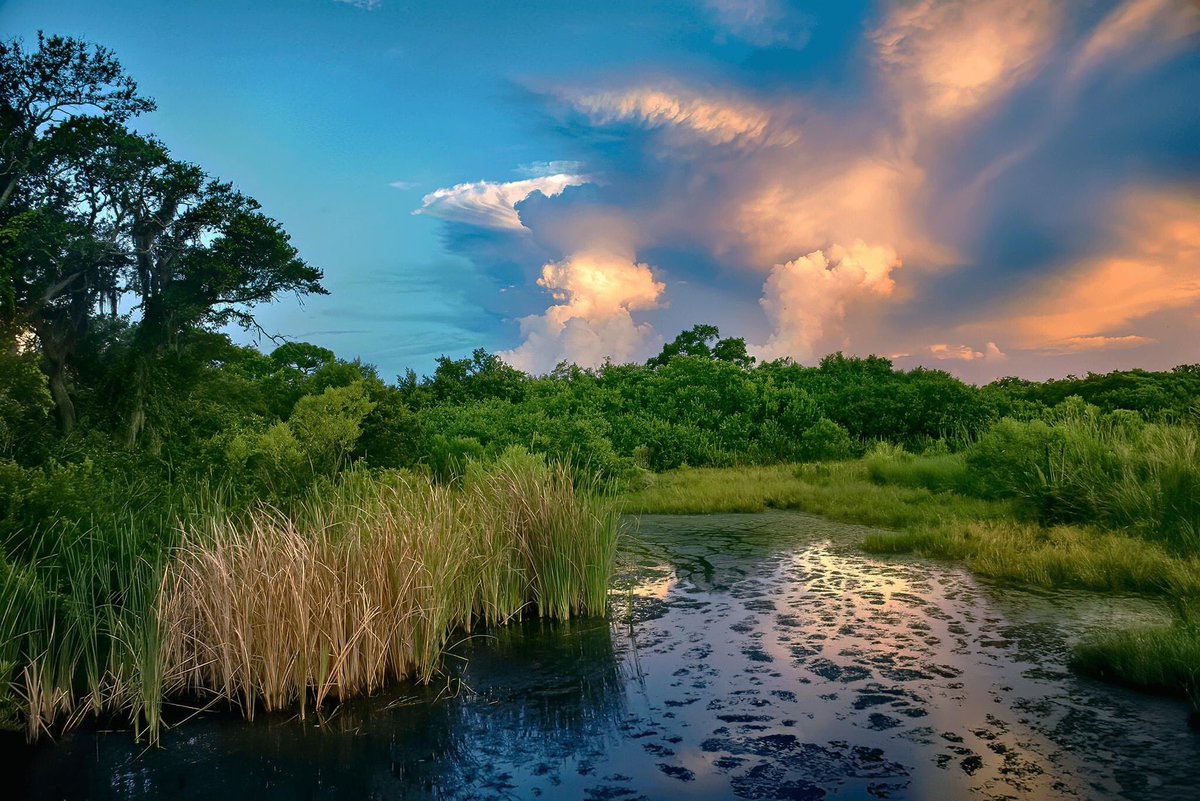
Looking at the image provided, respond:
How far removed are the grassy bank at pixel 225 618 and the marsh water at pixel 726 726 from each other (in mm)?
288

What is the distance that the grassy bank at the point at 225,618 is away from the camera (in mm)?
5359

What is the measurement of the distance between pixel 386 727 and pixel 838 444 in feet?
57.9

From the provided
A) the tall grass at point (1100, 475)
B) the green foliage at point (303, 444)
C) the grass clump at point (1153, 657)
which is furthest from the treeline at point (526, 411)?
the grass clump at point (1153, 657)

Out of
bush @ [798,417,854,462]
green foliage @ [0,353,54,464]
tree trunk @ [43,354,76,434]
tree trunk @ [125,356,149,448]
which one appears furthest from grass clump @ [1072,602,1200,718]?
tree trunk @ [125,356,149,448]

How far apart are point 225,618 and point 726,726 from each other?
3.34 meters

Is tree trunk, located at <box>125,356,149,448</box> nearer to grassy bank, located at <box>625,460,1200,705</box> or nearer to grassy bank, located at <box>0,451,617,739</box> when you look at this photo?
grassy bank, located at <box>625,460,1200,705</box>

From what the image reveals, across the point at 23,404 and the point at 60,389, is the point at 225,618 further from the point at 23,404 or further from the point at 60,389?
the point at 60,389

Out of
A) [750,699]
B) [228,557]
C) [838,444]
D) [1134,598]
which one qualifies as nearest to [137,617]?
[228,557]

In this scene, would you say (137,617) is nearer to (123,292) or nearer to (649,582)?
(649,582)

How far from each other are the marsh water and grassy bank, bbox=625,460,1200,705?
13.5 inches

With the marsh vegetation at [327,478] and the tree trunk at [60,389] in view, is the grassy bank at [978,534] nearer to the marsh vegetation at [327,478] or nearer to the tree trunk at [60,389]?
the marsh vegetation at [327,478]

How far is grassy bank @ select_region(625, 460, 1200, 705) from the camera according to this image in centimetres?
545

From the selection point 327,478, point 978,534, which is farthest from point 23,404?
point 978,534

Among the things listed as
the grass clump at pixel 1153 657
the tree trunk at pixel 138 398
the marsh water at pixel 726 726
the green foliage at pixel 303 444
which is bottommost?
the marsh water at pixel 726 726
